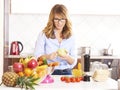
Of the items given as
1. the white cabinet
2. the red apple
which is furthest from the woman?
the white cabinet

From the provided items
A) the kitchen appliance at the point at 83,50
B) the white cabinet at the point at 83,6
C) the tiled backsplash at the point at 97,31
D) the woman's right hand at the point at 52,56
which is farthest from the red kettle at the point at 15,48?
the woman's right hand at the point at 52,56

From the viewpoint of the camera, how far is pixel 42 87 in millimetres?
1876

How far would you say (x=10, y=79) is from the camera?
1850 millimetres

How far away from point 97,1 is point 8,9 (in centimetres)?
125

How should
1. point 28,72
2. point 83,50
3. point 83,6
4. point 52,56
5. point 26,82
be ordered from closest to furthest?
point 26,82
point 28,72
point 52,56
point 83,6
point 83,50

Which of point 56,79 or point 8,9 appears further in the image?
point 8,9

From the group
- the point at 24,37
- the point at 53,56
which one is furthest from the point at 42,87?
the point at 24,37

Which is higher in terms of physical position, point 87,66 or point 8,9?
point 8,9

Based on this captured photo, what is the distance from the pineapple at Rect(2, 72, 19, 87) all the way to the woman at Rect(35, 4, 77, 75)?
0.70 meters

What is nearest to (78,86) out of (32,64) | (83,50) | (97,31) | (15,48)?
(32,64)

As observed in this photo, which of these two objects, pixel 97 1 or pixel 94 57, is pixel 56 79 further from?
pixel 97 1

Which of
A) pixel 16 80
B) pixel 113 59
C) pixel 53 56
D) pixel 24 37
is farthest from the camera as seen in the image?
pixel 24 37

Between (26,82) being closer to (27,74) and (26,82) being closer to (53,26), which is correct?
(27,74)

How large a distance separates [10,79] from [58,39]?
37.2 inches
